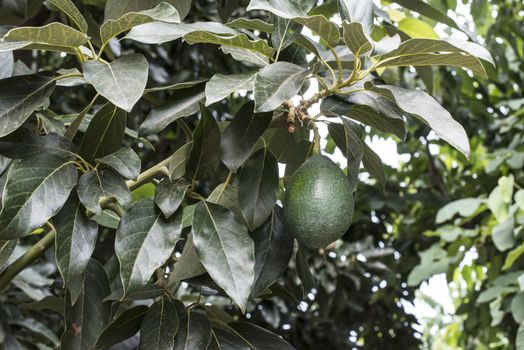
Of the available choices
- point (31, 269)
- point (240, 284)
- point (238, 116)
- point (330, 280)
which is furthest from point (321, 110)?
point (330, 280)

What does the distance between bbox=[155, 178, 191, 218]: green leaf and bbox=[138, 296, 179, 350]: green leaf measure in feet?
0.51

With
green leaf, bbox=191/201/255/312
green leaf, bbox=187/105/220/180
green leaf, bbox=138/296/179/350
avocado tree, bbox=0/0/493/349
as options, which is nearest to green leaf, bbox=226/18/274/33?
avocado tree, bbox=0/0/493/349

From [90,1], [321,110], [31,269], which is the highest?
[321,110]

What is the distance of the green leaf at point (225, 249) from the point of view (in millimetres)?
865

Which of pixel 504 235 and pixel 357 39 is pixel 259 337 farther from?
pixel 504 235

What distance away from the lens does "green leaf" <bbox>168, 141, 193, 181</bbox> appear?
98cm

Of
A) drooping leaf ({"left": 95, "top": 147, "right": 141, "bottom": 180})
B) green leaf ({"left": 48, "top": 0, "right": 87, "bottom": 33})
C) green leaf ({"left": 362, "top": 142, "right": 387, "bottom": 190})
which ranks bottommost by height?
green leaf ({"left": 362, "top": 142, "right": 387, "bottom": 190})

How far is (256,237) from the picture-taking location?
1.02 m

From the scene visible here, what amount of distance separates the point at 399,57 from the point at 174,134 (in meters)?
2.09

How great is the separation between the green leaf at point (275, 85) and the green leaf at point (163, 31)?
0.09 metres

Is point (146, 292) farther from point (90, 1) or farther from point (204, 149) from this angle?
point (90, 1)

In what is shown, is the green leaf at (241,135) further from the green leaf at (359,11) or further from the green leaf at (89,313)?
the green leaf at (89,313)

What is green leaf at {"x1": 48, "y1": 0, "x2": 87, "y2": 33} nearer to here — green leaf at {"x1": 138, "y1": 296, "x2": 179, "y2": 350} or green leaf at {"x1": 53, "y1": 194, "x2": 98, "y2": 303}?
green leaf at {"x1": 53, "y1": 194, "x2": 98, "y2": 303}

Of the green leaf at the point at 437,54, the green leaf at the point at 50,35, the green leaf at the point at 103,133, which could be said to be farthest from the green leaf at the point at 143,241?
the green leaf at the point at 437,54
